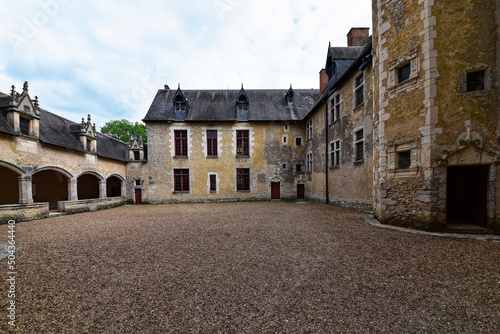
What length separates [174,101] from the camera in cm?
1501

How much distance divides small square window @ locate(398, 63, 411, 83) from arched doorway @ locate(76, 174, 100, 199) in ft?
63.4

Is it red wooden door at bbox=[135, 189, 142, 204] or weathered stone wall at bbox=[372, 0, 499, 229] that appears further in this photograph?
red wooden door at bbox=[135, 189, 142, 204]

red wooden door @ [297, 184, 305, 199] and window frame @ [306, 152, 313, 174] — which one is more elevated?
window frame @ [306, 152, 313, 174]

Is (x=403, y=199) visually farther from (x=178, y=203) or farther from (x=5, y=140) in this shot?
(x=5, y=140)

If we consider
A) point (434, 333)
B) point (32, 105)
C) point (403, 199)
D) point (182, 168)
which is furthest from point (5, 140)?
point (403, 199)

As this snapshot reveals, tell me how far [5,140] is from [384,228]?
14.6 metres

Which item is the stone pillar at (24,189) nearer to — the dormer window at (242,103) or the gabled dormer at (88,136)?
the gabled dormer at (88,136)

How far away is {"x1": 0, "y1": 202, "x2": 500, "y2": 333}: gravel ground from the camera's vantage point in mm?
2082

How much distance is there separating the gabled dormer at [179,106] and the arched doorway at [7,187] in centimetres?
969

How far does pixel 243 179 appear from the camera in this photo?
1515 centimetres

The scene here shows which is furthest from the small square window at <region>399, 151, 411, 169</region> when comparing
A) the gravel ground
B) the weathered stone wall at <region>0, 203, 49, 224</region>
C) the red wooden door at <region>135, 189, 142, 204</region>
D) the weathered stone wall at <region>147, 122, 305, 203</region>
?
the red wooden door at <region>135, 189, 142, 204</region>

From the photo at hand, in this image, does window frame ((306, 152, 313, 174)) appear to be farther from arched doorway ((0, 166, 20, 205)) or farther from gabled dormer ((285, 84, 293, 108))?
arched doorway ((0, 166, 20, 205))

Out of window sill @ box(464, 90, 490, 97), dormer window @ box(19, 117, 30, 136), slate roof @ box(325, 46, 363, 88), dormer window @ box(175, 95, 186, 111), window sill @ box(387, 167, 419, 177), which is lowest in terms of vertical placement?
window sill @ box(387, 167, 419, 177)

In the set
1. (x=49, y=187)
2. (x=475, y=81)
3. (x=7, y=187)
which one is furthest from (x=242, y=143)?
(x=7, y=187)
